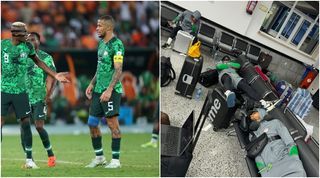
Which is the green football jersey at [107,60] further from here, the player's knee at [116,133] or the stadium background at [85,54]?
the player's knee at [116,133]

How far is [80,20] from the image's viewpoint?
4.42m

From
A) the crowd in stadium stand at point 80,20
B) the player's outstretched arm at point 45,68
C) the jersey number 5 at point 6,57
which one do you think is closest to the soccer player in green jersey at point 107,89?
the crowd in stadium stand at point 80,20

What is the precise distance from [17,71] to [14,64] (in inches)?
2.5

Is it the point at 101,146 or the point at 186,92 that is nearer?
the point at 101,146

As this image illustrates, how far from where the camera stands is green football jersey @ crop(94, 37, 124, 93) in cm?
367

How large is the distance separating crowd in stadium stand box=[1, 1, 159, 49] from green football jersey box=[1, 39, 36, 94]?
6.1 inches

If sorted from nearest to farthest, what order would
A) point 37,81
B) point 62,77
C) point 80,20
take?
point 37,81
point 62,77
point 80,20

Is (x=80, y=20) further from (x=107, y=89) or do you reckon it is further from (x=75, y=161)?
(x=75, y=161)

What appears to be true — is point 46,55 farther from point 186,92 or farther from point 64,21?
point 186,92

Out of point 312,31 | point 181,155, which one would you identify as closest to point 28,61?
point 181,155

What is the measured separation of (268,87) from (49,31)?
9.49 ft

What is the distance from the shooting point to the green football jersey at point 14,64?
3660 mm

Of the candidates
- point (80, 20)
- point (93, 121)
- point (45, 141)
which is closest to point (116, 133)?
point (93, 121)

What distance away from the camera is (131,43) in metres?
4.02
